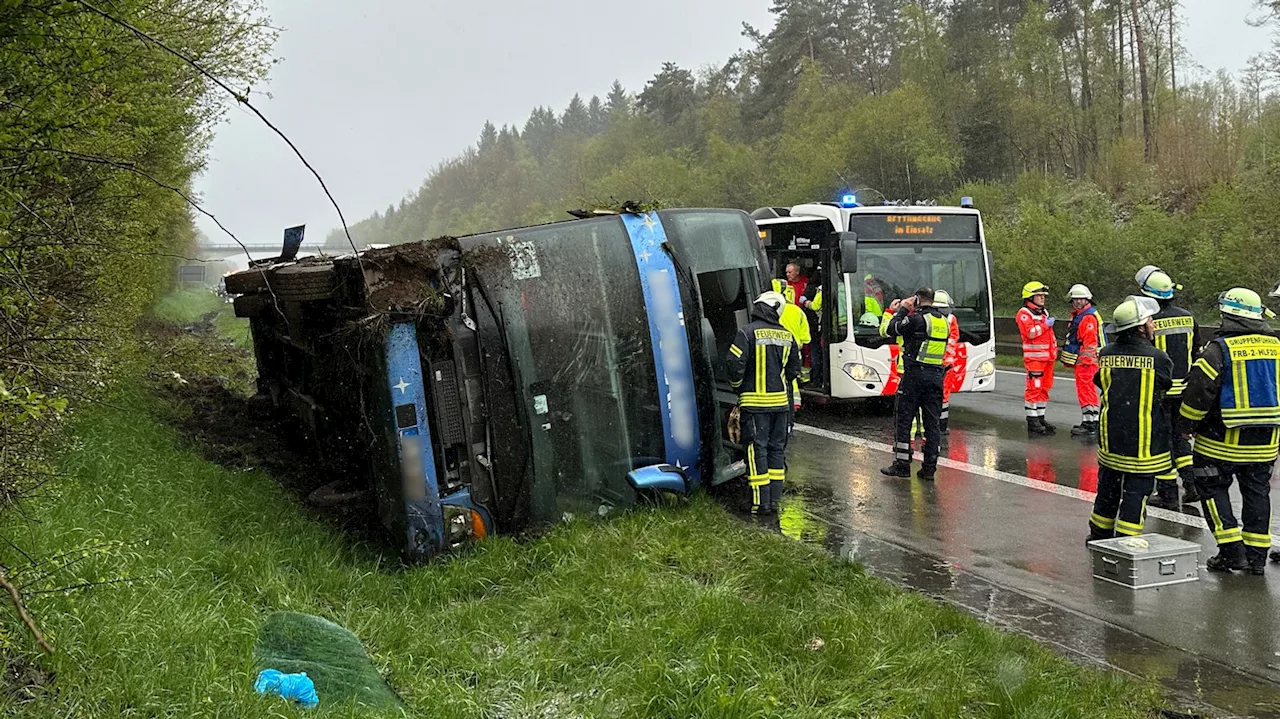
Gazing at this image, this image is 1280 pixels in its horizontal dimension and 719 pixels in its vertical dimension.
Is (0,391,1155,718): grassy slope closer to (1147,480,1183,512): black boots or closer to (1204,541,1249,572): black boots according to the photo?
(1204,541,1249,572): black boots

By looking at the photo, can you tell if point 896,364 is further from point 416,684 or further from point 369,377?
point 416,684

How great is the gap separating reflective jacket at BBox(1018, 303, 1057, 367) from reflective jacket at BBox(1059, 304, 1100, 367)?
25 cm

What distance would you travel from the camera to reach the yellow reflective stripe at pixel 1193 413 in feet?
19.3

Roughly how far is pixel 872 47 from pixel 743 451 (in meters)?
39.1

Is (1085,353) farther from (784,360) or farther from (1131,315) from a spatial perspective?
(784,360)

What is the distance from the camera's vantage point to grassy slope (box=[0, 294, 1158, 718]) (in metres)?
3.67

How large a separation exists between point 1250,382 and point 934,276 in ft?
20.3

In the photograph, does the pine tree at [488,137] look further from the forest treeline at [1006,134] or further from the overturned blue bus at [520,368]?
the overturned blue bus at [520,368]

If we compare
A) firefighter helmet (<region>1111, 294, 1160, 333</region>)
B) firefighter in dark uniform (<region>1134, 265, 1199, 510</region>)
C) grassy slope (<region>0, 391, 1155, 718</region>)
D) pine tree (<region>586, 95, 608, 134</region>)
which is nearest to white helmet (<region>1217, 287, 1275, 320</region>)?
firefighter helmet (<region>1111, 294, 1160, 333</region>)

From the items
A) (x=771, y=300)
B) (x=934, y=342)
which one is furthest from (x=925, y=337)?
(x=771, y=300)

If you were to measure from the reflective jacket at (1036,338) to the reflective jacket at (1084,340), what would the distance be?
0.25 metres

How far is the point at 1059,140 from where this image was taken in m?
33.3

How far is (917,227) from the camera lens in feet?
39.0

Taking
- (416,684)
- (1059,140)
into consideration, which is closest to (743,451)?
(416,684)
